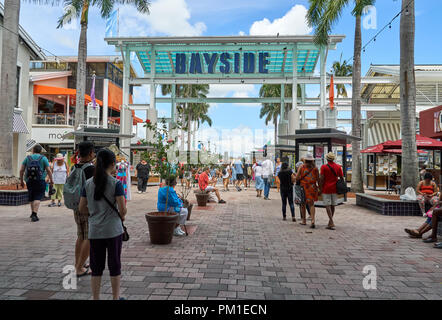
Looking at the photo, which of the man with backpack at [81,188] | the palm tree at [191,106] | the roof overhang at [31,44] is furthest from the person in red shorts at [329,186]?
the palm tree at [191,106]

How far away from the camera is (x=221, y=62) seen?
21.3 meters

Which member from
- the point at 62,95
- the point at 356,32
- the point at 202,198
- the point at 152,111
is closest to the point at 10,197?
the point at 202,198

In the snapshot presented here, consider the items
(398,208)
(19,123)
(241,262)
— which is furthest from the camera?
(19,123)

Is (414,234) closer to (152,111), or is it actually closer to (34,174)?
(34,174)

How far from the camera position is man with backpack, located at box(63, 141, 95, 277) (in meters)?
3.65

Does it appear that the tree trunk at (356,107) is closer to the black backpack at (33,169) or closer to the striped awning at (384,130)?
the black backpack at (33,169)

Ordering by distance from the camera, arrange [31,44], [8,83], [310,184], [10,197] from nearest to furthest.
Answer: [310,184]
[10,197]
[8,83]
[31,44]

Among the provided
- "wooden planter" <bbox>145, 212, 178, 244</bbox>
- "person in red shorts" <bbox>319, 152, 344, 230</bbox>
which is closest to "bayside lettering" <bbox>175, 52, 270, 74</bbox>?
"person in red shorts" <bbox>319, 152, 344, 230</bbox>

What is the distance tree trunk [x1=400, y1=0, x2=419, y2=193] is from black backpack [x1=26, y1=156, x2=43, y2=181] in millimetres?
10226

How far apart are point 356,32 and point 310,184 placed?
10547 millimetres

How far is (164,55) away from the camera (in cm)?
2216

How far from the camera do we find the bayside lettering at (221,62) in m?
21.2
